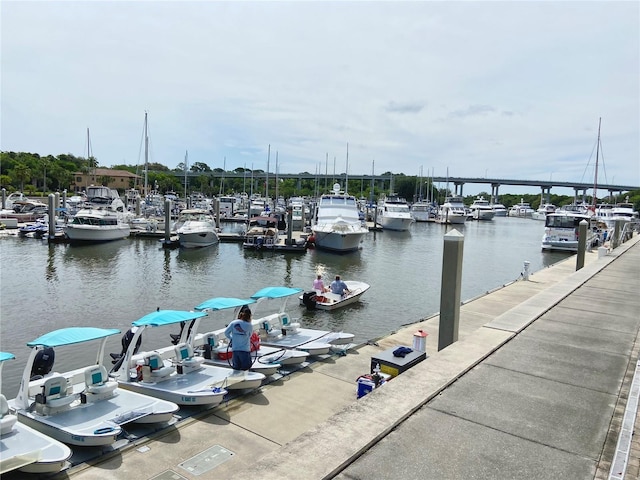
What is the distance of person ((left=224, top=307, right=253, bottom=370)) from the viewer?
10047 millimetres

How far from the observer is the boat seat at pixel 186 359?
10789mm

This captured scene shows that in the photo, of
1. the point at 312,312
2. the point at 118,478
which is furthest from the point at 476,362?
the point at 312,312

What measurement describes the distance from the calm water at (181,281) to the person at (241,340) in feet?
21.7

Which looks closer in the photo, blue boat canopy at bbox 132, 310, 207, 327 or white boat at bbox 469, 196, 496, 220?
blue boat canopy at bbox 132, 310, 207, 327

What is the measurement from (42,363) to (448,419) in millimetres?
7969

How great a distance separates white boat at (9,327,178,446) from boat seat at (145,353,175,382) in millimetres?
781

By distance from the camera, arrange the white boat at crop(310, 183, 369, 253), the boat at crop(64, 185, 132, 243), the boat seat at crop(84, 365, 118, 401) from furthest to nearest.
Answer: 1. the boat at crop(64, 185, 132, 243)
2. the white boat at crop(310, 183, 369, 253)
3. the boat seat at crop(84, 365, 118, 401)

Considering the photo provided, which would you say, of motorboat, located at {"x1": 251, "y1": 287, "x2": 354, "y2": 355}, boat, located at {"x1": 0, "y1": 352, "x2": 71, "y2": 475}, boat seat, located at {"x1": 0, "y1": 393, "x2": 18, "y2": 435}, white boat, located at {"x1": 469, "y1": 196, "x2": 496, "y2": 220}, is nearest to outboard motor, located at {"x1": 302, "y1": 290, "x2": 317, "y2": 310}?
motorboat, located at {"x1": 251, "y1": 287, "x2": 354, "y2": 355}

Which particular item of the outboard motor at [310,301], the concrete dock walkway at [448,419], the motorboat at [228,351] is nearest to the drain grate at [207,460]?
the concrete dock walkway at [448,419]

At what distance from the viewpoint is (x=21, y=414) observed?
8.56 m

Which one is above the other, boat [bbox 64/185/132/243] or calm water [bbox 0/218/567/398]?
boat [bbox 64/185/132/243]

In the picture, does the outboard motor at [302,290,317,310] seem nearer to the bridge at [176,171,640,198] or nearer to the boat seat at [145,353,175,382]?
the boat seat at [145,353,175,382]

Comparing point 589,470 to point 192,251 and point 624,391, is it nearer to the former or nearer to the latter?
point 624,391

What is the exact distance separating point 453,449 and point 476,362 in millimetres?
3311
